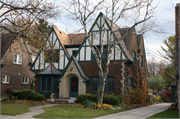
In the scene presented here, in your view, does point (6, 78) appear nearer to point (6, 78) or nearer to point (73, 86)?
point (6, 78)

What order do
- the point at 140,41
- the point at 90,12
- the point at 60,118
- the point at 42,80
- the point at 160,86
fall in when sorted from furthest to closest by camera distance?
the point at 160,86, the point at 140,41, the point at 42,80, the point at 90,12, the point at 60,118

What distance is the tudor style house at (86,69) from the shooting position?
19281mm

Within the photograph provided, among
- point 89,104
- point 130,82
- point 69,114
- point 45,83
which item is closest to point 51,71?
point 45,83

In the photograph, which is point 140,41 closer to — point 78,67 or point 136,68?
point 136,68

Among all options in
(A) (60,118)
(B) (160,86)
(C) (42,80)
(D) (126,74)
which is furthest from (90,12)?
(B) (160,86)

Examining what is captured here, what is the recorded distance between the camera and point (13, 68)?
27812mm

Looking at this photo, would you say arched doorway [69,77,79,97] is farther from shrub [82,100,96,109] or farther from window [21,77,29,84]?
window [21,77,29,84]

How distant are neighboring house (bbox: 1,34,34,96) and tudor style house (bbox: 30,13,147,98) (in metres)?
5.57

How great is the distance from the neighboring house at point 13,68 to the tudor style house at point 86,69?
18.3 ft

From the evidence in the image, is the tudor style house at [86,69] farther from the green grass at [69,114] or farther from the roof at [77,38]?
the green grass at [69,114]

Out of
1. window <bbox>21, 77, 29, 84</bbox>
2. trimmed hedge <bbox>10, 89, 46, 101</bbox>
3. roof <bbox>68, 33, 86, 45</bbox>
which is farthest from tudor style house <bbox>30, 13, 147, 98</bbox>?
window <bbox>21, 77, 29, 84</bbox>

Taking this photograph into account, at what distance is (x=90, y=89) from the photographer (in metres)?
19.8

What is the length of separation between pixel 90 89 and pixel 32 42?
A: 31.0ft

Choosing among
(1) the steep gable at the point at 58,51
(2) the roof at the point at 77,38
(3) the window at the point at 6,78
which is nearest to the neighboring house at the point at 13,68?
(3) the window at the point at 6,78
